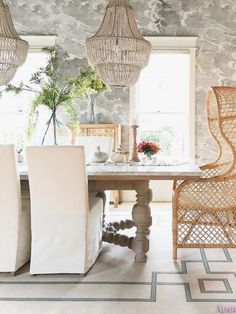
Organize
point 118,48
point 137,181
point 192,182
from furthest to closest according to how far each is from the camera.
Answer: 1. point 118,48
2. point 192,182
3. point 137,181

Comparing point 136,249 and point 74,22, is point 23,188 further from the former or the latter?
point 74,22

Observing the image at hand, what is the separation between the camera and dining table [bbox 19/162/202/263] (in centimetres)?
314

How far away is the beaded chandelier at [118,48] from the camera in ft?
11.7

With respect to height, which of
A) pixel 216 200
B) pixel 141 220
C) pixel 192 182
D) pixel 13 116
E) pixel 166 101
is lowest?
pixel 141 220

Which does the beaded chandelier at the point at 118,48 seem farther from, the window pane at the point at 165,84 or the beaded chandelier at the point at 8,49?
the window pane at the point at 165,84

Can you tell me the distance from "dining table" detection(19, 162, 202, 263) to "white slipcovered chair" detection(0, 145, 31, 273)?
22 centimetres

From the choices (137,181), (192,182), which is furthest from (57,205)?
(192,182)

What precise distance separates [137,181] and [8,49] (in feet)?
5.56

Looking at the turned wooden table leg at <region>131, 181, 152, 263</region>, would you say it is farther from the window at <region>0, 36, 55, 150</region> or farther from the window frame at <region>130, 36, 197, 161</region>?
the window at <region>0, 36, 55, 150</region>

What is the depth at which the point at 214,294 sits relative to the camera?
275 cm

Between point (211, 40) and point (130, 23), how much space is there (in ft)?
8.80

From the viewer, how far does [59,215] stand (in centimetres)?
304

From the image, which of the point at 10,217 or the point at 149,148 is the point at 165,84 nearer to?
the point at 149,148

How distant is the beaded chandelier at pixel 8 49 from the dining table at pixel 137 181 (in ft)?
3.27
